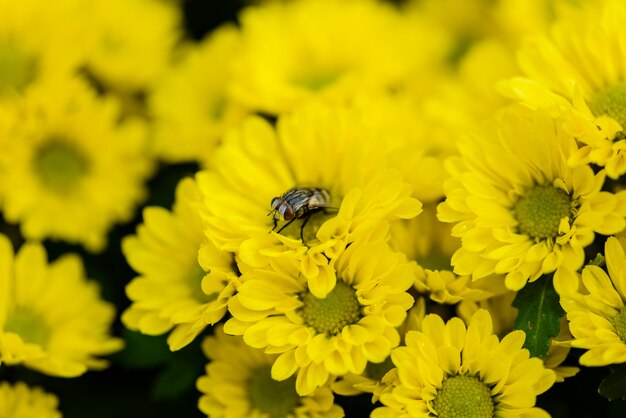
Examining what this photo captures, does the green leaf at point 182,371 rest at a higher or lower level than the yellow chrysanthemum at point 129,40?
lower

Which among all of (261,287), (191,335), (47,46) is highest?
(47,46)

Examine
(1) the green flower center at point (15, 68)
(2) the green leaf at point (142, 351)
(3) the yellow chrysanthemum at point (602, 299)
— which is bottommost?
(2) the green leaf at point (142, 351)

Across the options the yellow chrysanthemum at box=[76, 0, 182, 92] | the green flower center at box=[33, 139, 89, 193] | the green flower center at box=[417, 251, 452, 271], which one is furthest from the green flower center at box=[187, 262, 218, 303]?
the yellow chrysanthemum at box=[76, 0, 182, 92]

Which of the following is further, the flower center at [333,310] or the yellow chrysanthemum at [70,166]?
the yellow chrysanthemum at [70,166]

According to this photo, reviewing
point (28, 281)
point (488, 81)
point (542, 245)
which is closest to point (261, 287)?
point (542, 245)

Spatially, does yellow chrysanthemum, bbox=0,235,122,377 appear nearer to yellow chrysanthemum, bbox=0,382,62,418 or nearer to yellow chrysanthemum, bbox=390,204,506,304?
yellow chrysanthemum, bbox=0,382,62,418

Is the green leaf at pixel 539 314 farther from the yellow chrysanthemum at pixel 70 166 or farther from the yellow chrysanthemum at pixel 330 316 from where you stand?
the yellow chrysanthemum at pixel 70 166

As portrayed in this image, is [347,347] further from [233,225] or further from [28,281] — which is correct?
[28,281]

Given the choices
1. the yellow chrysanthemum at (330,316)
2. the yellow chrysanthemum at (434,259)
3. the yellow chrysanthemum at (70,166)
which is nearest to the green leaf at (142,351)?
the yellow chrysanthemum at (70,166)
